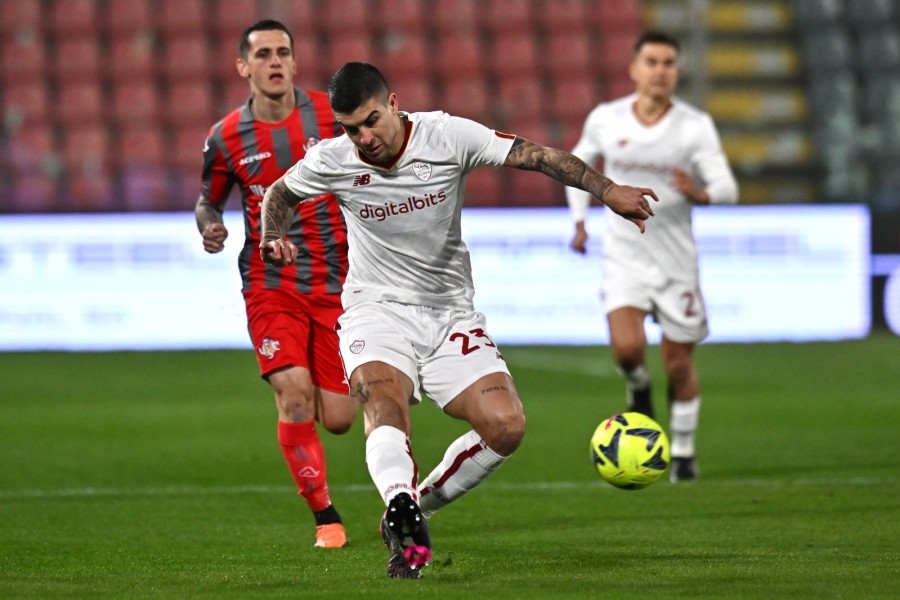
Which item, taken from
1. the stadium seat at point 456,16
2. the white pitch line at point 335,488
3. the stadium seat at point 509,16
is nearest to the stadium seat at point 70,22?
the stadium seat at point 456,16

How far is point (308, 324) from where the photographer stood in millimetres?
6172

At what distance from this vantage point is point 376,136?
5.02 m

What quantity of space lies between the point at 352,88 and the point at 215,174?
162 cm

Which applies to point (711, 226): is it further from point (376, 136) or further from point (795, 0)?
point (376, 136)

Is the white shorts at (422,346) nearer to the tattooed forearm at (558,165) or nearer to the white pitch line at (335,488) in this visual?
the tattooed forearm at (558,165)

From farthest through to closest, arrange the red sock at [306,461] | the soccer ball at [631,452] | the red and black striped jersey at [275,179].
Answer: the red and black striped jersey at [275,179], the red sock at [306,461], the soccer ball at [631,452]

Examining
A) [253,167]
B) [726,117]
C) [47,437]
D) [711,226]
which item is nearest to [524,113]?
[726,117]

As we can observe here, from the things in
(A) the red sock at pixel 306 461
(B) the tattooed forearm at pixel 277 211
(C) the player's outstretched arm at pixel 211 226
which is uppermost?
(B) the tattooed forearm at pixel 277 211

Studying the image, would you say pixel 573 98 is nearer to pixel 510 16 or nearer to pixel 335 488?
pixel 510 16

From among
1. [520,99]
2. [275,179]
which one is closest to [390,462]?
[275,179]

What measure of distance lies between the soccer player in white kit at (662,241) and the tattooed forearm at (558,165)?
265 cm

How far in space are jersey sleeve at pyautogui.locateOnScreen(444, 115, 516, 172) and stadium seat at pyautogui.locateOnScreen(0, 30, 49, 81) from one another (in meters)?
12.6

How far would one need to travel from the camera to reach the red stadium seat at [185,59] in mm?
17094

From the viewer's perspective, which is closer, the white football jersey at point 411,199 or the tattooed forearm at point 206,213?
the white football jersey at point 411,199
